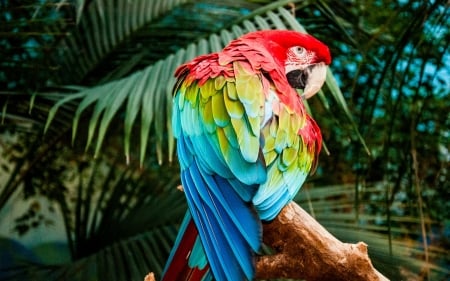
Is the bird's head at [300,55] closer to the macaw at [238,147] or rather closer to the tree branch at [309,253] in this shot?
the macaw at [238,147]

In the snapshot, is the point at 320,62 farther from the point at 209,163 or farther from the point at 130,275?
the point at 130,275

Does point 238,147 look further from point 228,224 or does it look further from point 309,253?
point 309,253

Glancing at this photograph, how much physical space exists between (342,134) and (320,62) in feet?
5.32

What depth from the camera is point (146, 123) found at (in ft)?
5.04

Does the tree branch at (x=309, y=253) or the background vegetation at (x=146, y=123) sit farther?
the background vegetation at (x=146, y=123)

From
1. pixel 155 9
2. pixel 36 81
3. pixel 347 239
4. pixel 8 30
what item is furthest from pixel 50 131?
pixel 347 239

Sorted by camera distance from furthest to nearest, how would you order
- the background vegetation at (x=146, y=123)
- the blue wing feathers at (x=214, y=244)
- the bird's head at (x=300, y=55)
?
the background vegetation at (x=146, y=123), the bird's head at (x=300, y=55), the blue wing feathers at (x=214, y=244)

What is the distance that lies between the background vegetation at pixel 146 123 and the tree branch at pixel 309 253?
1.50 ft

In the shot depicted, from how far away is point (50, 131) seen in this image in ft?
6.69

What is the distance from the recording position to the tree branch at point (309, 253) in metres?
0.97

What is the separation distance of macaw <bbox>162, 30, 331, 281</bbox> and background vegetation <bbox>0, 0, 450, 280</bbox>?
0.48 metres

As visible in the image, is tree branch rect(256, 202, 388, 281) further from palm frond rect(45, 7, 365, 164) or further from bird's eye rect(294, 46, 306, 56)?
palm frond rect(45, 7, 365, 164)

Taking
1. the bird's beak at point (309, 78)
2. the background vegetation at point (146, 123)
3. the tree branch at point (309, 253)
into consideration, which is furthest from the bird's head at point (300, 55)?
the background vegetation at point (146, 123)

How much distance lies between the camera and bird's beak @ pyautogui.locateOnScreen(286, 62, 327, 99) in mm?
1023
